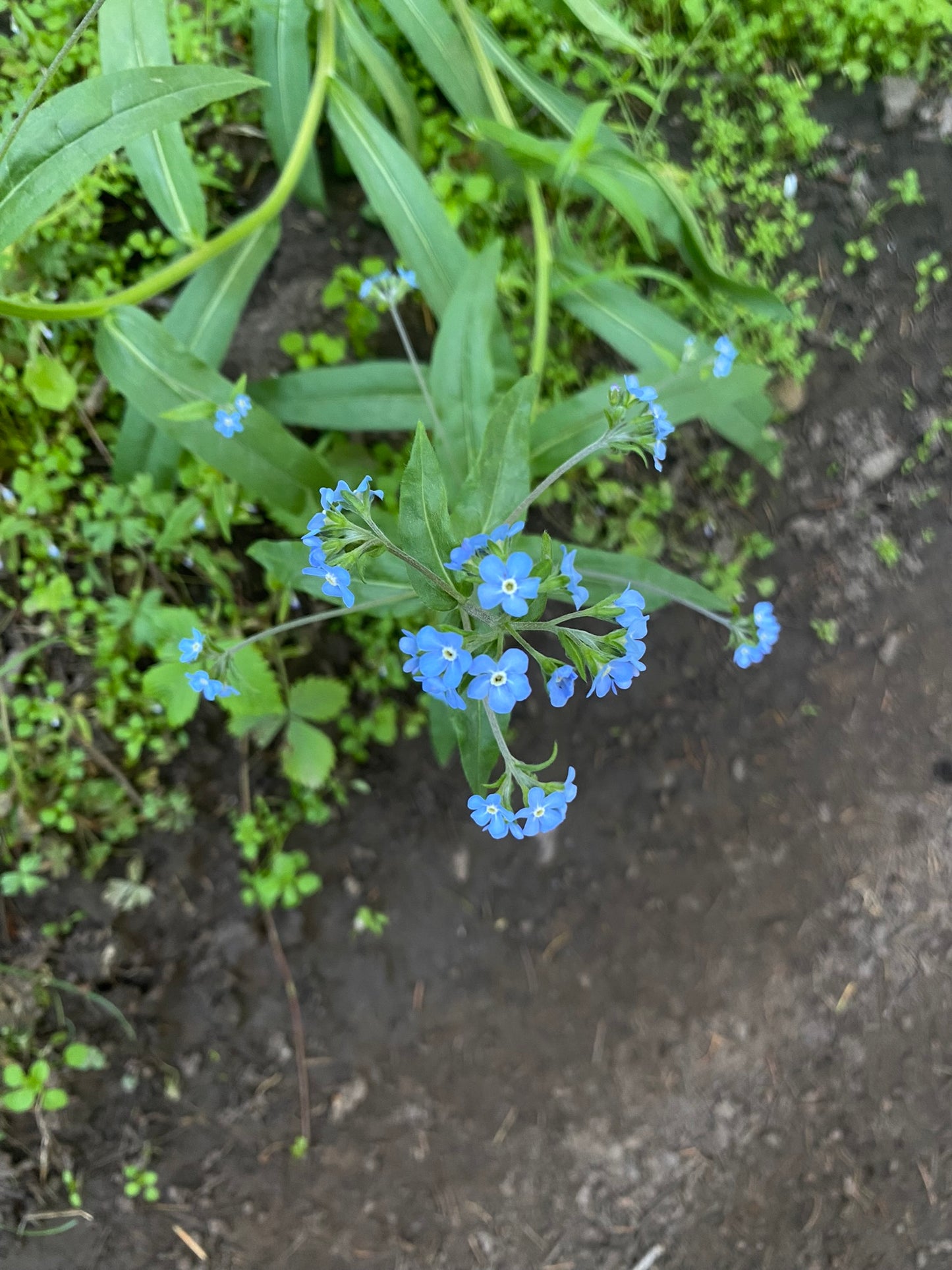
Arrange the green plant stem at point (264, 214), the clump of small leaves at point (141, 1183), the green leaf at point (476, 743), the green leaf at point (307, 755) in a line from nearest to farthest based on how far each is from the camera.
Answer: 1. the green leaf at point (476, 743)
2. the green plant stem at point (264, 214)
3. the green leaf at point (307, 755)
4. the clump of small leaves at point (141, 1183)

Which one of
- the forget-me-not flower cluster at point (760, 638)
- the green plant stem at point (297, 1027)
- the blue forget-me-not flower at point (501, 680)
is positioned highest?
the blue forget-me-not flower at point (501, 680)

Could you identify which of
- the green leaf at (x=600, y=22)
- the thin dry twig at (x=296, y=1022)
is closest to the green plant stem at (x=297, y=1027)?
the thin dry twig at (x=296, y=1022)

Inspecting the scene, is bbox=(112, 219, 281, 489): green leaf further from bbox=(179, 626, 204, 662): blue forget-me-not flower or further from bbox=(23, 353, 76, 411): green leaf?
bbox=(179, 626, 204, 662): blue forget-me-not flower

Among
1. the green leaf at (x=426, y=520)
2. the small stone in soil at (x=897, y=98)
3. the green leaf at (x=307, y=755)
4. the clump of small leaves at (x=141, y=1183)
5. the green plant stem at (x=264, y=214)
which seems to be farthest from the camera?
the small stone in soil at (x=897, y=98)

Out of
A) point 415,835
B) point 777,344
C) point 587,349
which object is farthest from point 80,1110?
point 777,344

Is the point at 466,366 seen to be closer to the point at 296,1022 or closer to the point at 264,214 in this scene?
the point at 264,214

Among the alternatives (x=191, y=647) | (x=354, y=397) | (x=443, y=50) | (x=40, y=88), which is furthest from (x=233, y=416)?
(x=443, y=50)

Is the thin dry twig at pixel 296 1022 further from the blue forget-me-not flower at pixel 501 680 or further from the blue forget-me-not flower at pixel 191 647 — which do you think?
the blue forget-me-not flower at pixel 501 680
